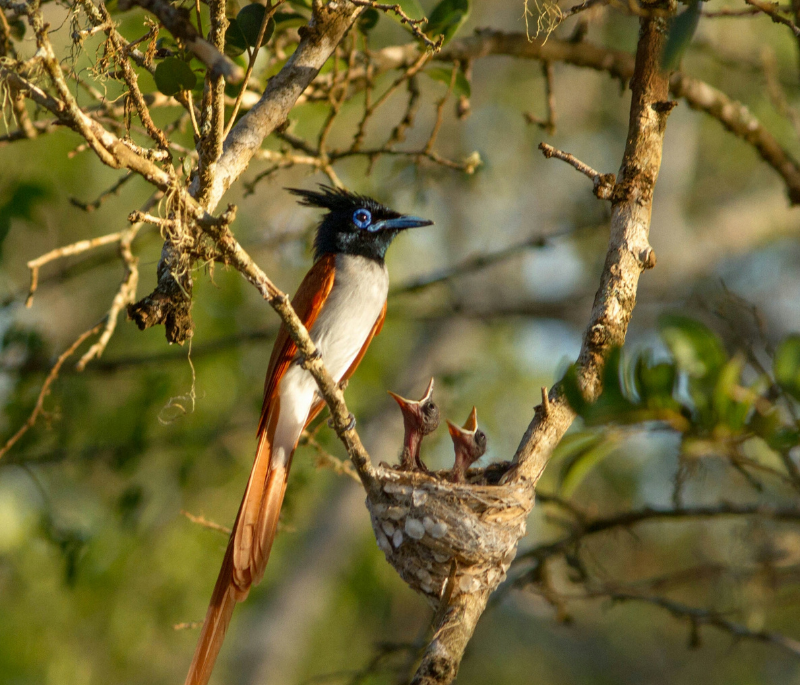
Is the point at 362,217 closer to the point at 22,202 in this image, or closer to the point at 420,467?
the point at 420,467

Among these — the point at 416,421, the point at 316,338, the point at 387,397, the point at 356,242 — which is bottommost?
the point at 416,421

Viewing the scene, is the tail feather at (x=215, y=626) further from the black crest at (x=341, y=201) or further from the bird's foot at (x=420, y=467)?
the black crest at (x=341, y=201)

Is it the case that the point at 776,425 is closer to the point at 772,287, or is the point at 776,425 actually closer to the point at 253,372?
the point at 253,372

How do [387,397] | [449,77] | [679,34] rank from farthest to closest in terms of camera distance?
1. [387,397]
2. [449,77]
3. [679,34]

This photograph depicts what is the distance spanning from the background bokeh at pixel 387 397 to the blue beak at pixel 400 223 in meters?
0.24

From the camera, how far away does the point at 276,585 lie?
916 centimetres

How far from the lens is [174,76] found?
2266mm

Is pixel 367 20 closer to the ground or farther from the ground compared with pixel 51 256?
farther from the ground

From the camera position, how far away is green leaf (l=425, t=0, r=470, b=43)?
3.10 metres

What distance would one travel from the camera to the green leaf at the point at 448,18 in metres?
3.10

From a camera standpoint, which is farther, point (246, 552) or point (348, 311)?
point (348, 311)

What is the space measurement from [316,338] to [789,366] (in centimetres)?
288

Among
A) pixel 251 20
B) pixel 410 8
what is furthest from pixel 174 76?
pixel 410 8

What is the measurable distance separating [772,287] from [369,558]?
5.88 meters
